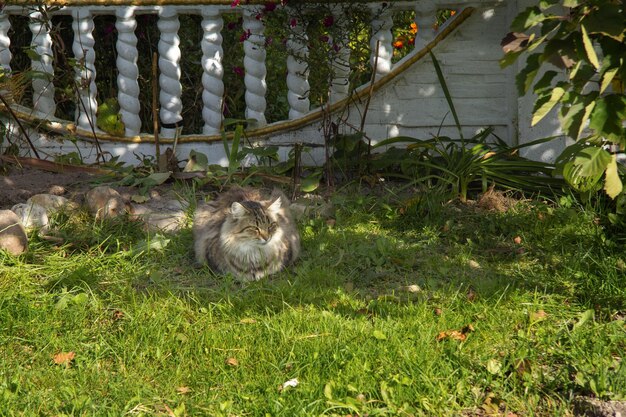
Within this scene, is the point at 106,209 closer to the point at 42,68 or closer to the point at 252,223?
the point at 252,223

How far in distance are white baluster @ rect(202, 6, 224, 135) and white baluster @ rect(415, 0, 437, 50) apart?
1.59 metres

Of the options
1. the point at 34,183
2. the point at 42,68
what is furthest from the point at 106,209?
the point at 42,68

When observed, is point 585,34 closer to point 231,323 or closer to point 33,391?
point 231,323

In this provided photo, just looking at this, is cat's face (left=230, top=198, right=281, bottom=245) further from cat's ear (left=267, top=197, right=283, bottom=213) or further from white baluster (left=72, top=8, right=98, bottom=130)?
white baluster (left=72, top=8, right=98, bottom=130)

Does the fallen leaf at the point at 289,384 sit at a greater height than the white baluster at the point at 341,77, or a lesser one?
lesser

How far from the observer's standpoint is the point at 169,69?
680 cm

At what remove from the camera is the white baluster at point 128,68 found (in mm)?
6672

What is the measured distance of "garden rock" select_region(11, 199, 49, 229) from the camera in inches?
205

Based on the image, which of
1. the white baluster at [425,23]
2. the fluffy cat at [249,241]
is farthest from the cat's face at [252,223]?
the white baluster at [425,23]

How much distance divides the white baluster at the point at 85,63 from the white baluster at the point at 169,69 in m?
0.56

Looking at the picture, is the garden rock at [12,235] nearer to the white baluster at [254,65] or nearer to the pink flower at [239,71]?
the white baluster at [254,65]

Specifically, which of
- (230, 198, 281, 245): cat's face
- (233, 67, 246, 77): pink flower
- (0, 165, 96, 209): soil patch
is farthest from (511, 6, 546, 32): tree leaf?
(233, 67, 246, 77): pink flower

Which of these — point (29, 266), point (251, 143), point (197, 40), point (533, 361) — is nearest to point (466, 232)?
point (533, 361)

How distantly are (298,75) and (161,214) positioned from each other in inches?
71.2
